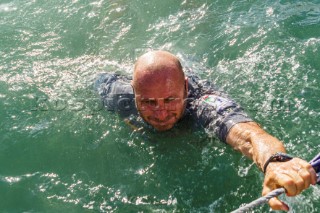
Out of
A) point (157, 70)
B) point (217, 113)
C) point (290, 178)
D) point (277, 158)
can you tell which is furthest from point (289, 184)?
point (157, 70)

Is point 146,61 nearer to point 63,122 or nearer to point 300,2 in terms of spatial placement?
point 63,122

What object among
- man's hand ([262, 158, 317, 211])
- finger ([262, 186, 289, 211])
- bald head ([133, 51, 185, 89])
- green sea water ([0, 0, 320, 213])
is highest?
bald head ([133, 51, 185, 89])

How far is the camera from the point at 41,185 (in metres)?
3.80

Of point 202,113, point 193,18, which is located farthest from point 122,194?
point 193,18

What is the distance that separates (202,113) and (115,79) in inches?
52.5

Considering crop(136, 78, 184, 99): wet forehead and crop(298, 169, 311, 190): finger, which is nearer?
crop(298, 169, 311, 190): finger

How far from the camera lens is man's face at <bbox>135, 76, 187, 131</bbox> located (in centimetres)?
346

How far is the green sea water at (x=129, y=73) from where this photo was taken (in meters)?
3.63

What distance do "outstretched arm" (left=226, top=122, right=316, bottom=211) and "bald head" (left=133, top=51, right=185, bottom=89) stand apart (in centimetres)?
74

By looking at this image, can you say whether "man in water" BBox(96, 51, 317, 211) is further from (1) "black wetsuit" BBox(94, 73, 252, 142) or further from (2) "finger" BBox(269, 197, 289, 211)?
(2) "finger" BBox(269, 197, 289, 211)

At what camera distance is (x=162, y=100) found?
11.4ft

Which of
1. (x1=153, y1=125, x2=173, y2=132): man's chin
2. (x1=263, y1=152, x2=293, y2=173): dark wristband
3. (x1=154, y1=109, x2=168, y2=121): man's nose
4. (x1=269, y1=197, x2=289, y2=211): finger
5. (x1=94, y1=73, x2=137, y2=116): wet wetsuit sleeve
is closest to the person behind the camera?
(x1=269, y1=197, x2=289, y2=211): finger

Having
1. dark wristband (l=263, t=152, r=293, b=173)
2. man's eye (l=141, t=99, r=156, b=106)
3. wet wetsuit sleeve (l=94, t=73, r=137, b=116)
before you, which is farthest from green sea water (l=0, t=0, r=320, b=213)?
dark wristband (l=263, t=152, r=293, b=173)

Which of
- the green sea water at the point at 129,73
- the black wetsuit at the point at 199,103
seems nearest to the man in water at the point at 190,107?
the black wetsuit at the point at 199,103
